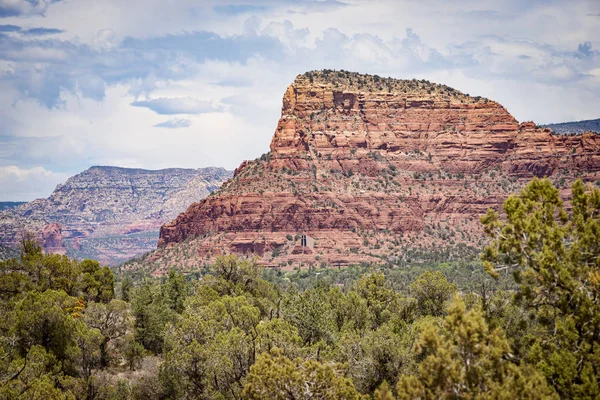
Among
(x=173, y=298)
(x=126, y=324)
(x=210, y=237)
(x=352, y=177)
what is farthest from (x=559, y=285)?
(x=352, y=177)

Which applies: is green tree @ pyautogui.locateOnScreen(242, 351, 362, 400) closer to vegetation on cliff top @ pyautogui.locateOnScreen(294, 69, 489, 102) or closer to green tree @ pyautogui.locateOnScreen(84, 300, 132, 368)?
green tree @ pyautogui.locateOnScreen(84, 300, 132, 368)

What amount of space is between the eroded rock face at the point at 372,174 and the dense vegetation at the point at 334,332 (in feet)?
245

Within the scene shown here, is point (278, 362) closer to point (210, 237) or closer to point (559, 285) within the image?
point (559, 285)

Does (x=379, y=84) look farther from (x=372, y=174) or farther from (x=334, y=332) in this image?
(x=334, y=332)

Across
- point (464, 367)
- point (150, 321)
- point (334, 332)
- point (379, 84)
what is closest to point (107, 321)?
point (150, 321)

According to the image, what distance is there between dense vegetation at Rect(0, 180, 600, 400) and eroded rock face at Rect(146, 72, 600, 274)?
245ft

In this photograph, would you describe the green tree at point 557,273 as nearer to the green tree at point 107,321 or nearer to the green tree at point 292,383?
the green tree at point 292,383

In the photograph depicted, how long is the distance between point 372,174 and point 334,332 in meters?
120

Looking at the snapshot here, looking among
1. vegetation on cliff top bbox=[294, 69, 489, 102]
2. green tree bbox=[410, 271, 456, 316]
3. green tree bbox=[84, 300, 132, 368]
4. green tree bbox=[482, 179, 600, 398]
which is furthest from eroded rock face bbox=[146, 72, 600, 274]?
green tree bbox=[482, 179, 600, 398]

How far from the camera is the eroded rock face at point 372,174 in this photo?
15338cm

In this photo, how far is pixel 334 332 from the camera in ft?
165

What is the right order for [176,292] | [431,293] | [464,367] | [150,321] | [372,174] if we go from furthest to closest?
1. [372,174]
2. [176,292]
3. [150,321]
4. [431,293]
5. [464,367]

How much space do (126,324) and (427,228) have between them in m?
115

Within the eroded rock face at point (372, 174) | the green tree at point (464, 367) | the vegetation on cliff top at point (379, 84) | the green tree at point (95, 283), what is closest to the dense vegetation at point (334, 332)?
the green tree at point (464, 367)
